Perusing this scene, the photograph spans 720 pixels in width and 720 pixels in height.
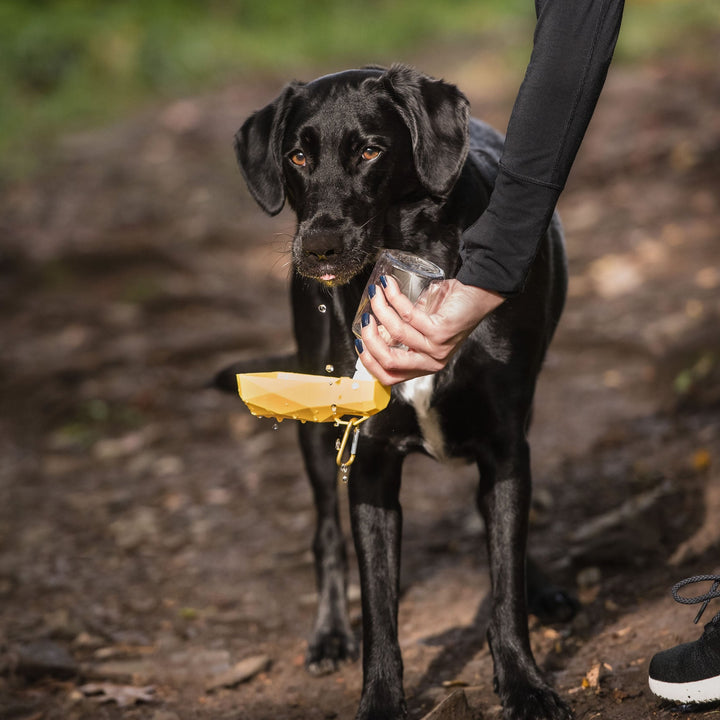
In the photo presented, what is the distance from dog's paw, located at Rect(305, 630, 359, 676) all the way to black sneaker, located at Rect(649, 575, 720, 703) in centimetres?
112

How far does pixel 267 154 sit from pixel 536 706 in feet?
5.14

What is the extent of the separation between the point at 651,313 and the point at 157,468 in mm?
2766

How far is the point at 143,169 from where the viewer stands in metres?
9.74

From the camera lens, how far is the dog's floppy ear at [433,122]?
8.22 ft

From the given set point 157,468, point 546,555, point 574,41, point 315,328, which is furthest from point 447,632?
point 157,468

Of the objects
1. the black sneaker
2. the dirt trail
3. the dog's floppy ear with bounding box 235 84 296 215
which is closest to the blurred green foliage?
the dirt trail

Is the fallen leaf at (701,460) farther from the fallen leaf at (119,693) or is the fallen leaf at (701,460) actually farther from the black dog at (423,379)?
the fallen leaf at (119,693)

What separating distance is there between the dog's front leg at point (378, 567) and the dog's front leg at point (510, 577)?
0.23m

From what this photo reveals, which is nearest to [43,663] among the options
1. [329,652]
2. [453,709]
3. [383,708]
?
[329,652]

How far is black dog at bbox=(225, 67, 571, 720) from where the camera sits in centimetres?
248

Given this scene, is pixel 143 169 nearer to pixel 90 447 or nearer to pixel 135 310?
pixel 135 310

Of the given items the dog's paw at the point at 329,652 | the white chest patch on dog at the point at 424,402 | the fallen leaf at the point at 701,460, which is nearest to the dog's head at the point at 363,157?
the white chest patch on dog at the point at 424,402

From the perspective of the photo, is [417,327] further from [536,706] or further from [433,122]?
[536,706]

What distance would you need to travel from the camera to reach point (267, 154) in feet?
9.14
